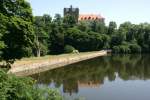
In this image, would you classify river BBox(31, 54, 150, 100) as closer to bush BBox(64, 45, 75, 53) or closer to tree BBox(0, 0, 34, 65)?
tree BBox(0, 0, 34, 65)

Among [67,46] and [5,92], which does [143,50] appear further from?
[5,92]

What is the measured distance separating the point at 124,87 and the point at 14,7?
2456cm

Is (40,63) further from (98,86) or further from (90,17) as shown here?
(90,17)

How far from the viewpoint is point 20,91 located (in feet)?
47.9

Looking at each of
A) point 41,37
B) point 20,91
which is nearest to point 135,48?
point 41,37

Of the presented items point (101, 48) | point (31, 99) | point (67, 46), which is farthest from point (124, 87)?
point (101, 48)

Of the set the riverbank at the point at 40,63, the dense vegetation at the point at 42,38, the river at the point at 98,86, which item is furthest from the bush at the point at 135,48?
the river at the point at 98,86

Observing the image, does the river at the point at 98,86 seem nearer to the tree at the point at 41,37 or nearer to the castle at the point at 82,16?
the tree at the point at 41,37

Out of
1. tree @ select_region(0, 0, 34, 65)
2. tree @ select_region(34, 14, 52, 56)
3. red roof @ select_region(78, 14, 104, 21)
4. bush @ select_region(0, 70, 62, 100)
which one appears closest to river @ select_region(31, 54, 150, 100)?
tree @ select_region(0, 0, 34, 65)

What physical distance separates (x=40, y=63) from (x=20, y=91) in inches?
1694

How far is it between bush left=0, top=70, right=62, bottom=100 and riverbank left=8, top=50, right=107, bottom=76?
66.5 ft

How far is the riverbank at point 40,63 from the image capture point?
155 feet

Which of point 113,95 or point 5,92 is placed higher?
point 5,92

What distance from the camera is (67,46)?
98.9m
